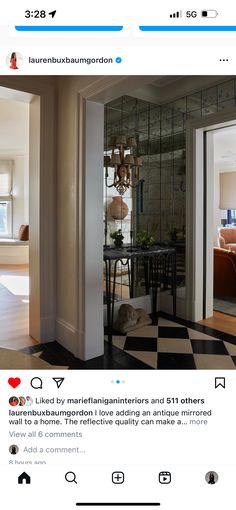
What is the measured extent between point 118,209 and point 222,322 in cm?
118

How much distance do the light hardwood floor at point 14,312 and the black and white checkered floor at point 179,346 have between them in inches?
23.7

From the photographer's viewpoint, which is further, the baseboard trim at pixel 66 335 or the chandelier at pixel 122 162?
the chandelier at pixel 122 162

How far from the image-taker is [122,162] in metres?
2.24

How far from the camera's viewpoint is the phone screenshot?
374 millimetres

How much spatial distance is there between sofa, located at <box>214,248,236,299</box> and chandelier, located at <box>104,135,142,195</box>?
1.29 m
